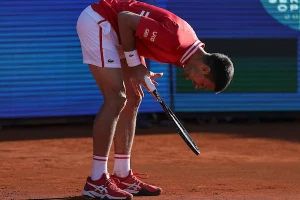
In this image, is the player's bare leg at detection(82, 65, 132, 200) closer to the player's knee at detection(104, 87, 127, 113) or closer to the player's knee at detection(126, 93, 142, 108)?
the player's knee at detection(104, 87, 127, 113)

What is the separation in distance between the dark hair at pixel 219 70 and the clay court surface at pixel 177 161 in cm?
102

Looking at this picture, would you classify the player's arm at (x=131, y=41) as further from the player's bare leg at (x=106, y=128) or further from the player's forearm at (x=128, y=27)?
the player's bare leg at (x=106, y=128)

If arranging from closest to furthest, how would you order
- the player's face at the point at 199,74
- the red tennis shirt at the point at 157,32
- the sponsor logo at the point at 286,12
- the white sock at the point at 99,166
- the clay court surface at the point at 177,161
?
the red tennis shirt at the point at 157,32
the player's face at the point at 199,74
the white sock at the point at 99,166
the clay court surface at the point at 177,161
the sponsor logo at the point at 286,12

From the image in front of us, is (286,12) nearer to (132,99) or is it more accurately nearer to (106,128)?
(132,99)

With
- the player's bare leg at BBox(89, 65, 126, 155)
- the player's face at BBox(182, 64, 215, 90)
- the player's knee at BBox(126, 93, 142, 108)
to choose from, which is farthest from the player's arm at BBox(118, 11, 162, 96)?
the player's knee at BBox(126, 93, 142, 108)

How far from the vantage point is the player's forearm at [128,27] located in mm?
5668

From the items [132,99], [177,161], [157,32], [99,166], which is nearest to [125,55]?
[157,32]

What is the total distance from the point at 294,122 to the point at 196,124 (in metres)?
1.70

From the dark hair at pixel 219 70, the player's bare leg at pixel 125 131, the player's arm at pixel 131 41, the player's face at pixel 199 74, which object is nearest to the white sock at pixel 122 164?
the player's bare leg at pixel 125 131

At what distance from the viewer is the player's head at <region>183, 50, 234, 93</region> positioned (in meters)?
5.71

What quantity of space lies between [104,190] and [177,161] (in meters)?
2.92

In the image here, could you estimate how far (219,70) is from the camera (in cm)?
570

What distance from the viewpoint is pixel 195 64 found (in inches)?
227

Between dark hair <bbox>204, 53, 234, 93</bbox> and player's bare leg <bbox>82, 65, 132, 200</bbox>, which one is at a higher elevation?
dark hair <bbox>204, 53, 234, 93</bbox>
